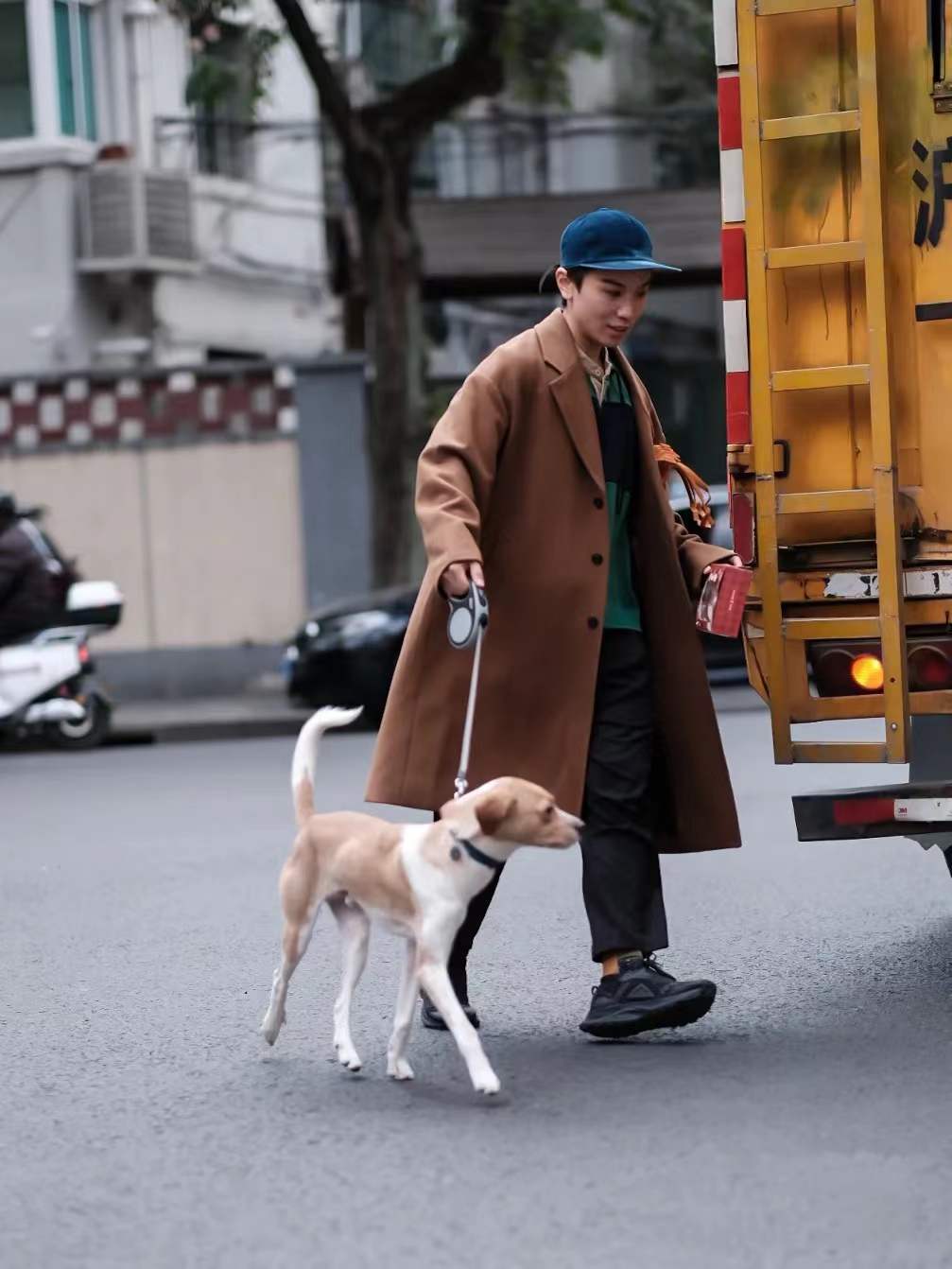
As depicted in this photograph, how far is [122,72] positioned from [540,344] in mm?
18285

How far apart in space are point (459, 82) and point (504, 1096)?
1442cm

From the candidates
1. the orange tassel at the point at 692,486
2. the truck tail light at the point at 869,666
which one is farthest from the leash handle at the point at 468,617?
the truck tail light at the point at 869,666

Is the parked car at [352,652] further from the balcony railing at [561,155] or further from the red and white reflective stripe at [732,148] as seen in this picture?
the balcony railing at [561,155]

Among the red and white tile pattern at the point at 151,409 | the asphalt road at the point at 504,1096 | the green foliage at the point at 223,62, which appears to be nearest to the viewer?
the asphalt road at the point at 504,1096

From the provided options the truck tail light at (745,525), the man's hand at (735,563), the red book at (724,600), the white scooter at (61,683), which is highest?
the truck tail light at (745,525)

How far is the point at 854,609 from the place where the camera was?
19.5 ft

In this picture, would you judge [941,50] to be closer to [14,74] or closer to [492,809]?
[492,809]

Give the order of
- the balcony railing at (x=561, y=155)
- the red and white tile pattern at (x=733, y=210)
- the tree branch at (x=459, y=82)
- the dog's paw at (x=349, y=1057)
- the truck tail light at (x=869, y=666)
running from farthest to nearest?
1. the balcony railing at (x=561, y=155)
2. the tree branch at (x=459, y=82)
3. the truck tail light at (x=869, y=666)
4. the red and white tile pattern at (x=733, y=210)
5. the dog's paw at (x=349, y=1057)

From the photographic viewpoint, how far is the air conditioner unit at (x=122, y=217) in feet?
72.9

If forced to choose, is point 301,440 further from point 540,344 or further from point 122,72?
point 540,344

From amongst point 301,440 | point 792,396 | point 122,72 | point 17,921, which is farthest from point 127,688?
point 792,396

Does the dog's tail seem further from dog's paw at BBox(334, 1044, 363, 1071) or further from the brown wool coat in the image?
dog's paw at BBox(334, 1044, 363, 1071)

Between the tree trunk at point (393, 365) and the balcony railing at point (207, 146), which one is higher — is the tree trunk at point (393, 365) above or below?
below

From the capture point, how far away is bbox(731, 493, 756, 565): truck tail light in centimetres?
597
